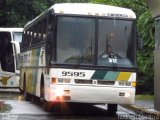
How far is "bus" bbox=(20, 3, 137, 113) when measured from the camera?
1489cm

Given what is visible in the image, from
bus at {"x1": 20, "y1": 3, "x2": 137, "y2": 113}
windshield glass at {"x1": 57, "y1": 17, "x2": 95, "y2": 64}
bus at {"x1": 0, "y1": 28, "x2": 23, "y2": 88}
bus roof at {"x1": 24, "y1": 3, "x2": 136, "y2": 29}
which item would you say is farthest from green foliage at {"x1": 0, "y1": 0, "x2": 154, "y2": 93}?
windshield glass at {"x1": 57, "y1": 17, "x2": 95, "y2": 64}

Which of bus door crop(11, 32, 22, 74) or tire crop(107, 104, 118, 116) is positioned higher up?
bus door crop(11, 32, 22, 74)

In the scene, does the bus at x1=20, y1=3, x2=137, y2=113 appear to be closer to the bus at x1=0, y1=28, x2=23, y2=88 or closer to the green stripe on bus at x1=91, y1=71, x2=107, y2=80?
the green stripe on bus at x1=91, y1=71, x2=107, y2=80

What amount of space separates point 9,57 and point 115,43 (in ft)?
51.2

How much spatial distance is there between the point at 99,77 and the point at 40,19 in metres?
4.63

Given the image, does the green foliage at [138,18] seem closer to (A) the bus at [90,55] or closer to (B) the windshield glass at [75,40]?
(A) the bus at [90,55]

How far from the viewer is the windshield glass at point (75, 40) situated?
1498cm

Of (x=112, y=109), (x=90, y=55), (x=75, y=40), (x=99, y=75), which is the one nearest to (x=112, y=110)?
(x=112, y=109)

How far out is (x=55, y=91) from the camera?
48.7 feet

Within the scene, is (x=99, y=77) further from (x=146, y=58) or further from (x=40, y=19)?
(x=146, y=58)

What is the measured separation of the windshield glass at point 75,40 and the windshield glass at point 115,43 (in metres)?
0.28

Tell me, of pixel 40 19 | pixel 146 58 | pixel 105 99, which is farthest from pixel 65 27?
pixel 146 58

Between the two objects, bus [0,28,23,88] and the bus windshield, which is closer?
the bus windshield

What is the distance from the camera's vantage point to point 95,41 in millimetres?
15219
